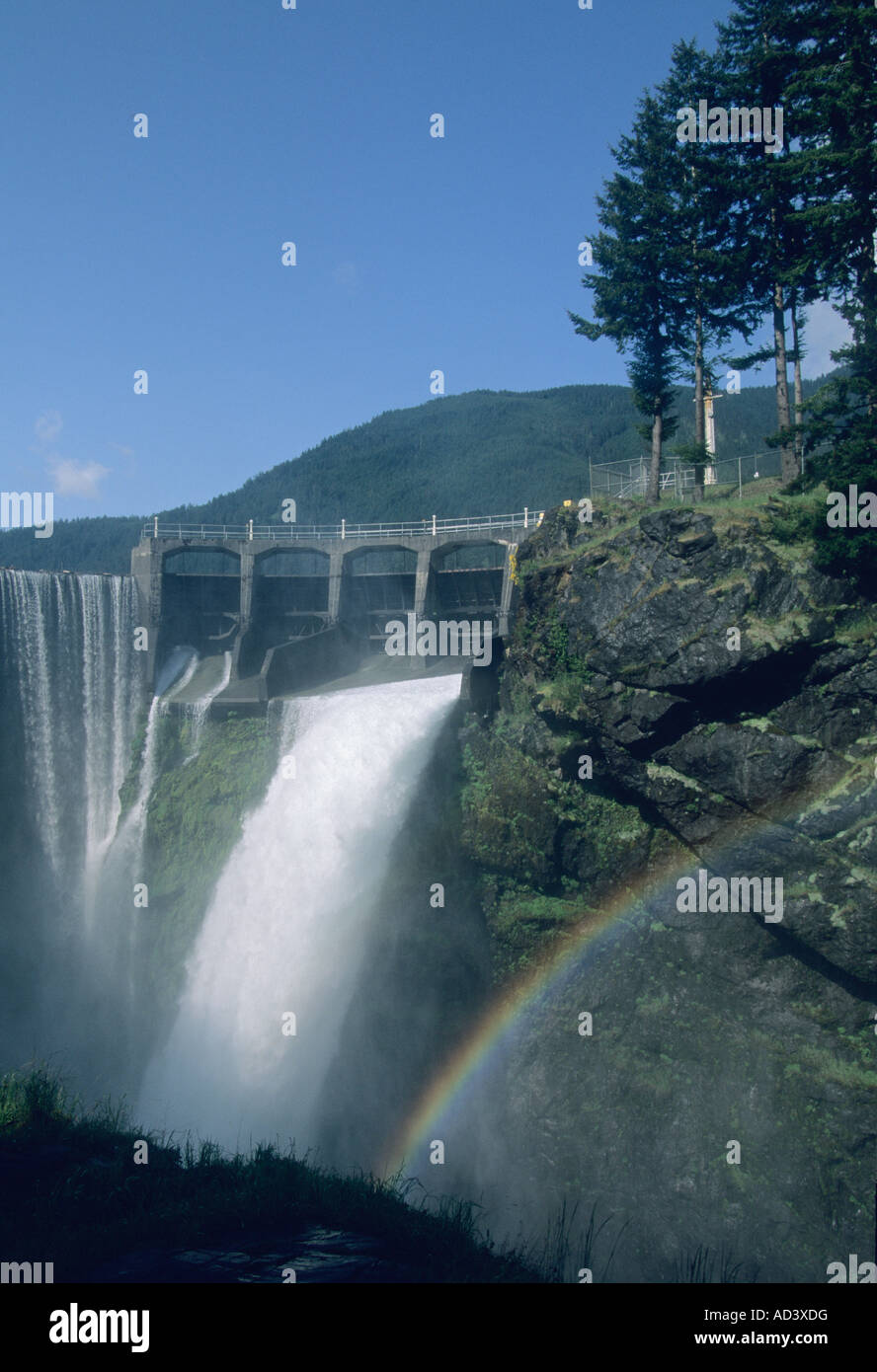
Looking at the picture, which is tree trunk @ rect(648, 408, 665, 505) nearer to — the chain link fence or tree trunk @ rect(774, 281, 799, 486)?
the chain link fence

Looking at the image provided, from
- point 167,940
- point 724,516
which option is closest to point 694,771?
point 724,516

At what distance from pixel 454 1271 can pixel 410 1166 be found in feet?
38.9

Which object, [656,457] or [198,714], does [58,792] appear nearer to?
[198,714]

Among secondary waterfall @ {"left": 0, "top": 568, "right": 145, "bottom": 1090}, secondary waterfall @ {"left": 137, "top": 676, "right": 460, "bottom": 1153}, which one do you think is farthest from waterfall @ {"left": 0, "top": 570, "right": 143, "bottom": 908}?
secondary waterfall @ {"left": 137, "top": 676, "right": 460, "bottom": 1153}

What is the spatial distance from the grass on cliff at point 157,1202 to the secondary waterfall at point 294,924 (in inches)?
337

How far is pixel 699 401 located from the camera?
93.5 ft

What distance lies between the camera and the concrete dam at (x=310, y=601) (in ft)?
113

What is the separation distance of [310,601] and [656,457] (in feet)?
59.5

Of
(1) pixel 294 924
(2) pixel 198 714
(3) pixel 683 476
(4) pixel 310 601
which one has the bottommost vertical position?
(1) pixel 294 924

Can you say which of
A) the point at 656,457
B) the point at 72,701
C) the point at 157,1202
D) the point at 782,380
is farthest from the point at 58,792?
the point at 782,380

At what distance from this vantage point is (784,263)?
2491cm

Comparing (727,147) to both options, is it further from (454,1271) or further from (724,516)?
(454,1271)

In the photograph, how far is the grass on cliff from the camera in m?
10.2

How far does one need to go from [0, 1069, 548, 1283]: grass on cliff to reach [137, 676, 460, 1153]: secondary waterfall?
28.1 feet
